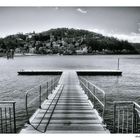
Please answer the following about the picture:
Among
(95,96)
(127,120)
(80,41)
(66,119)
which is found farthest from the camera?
(80,41)

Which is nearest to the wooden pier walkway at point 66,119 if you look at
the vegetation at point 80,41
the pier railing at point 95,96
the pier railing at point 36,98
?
the pier railing at point 95,96

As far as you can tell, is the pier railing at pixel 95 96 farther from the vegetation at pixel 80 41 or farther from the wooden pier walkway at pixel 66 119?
the vegetation at pixel 80 41

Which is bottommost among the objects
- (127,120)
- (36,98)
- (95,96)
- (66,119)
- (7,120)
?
(7,120)

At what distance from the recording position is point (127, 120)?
7.11 meters

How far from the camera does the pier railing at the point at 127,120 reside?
6.18 meters

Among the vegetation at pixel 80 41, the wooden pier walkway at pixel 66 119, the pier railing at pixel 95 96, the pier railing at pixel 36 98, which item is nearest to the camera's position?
the wooden pier walkway at pixel 66 119

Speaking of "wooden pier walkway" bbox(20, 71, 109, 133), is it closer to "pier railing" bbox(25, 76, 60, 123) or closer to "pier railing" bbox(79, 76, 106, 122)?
"pier railing" bbox(79, 76, 106, 122)

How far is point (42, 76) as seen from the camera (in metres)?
38.2

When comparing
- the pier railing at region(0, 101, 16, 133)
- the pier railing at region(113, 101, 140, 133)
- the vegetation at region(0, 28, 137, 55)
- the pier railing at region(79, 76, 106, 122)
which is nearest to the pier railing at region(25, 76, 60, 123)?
the pier railing at region(0, 101, 16, 133)

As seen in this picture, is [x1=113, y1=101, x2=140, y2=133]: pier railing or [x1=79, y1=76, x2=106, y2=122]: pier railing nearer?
[x1=113, y1=101, x2=140, y2=133]: pier railing

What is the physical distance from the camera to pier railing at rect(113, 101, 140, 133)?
20.3ft

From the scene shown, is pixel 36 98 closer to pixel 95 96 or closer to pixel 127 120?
pixel 95 96

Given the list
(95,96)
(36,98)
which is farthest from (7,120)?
(95,96)
